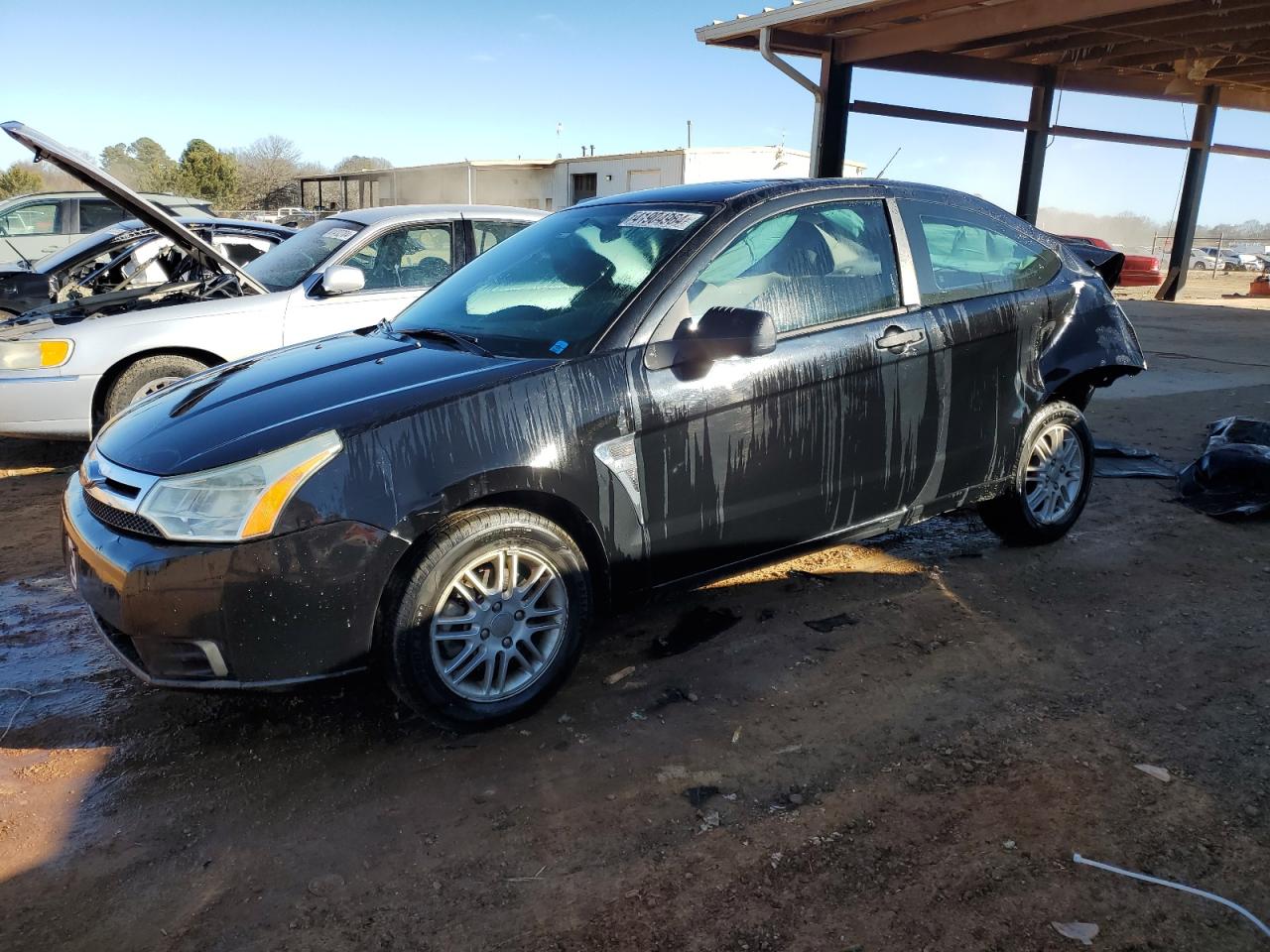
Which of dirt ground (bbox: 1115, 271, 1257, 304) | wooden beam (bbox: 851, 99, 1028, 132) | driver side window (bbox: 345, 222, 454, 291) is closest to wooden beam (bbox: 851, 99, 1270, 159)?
wooden beam (bbox: 851, 99, 1028, 132)

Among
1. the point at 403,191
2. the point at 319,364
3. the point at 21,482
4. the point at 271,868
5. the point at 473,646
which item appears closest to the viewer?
the point at 271,868

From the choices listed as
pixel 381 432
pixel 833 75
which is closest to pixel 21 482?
pixel 381 432

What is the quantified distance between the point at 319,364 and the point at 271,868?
1.69 m

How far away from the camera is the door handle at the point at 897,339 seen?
12.0ft

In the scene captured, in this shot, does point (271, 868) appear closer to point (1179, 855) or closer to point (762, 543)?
point (762, 543)

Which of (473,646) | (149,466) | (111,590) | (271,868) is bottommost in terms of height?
(271,868)

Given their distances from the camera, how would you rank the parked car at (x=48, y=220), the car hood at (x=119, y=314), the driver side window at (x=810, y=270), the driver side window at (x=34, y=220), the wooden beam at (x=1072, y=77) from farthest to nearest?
1. the wooden beam at (x=1072, y=77)
2. the driver side window at (x=34, y=220)
3. the parked car at (x=48, y=220)
4. the car hood at (x=119, y=314)
5. the driver side window at (x=810, y=270)

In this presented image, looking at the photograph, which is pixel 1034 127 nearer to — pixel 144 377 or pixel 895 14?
pixel 895 14

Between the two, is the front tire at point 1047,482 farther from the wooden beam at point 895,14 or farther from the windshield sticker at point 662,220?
the wooden beam at point 895,14

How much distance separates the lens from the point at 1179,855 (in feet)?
7.95

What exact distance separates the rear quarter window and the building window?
29.7 m

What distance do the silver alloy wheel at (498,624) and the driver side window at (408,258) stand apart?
387 cm

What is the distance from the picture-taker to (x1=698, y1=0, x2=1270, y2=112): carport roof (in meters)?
11.1

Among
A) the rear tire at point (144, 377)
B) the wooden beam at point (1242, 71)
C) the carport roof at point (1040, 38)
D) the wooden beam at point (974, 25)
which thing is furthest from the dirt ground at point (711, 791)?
the wooden beam at point (1242, 71)
